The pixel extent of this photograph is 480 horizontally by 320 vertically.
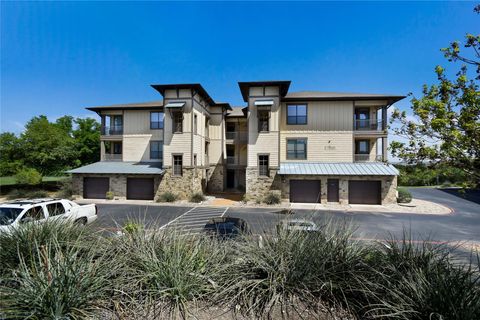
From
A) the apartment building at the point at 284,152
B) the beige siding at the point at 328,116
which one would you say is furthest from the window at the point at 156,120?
the beige siding at the point at 328,116

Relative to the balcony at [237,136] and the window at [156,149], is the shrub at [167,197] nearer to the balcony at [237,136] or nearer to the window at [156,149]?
the window at [156,149]

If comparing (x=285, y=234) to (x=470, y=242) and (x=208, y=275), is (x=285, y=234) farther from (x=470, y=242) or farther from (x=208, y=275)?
(x=470, y=242)

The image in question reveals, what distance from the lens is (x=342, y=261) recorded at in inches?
164

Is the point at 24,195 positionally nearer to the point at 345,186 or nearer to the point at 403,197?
the point at 345,186

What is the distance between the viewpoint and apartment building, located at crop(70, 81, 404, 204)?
20.0 metres

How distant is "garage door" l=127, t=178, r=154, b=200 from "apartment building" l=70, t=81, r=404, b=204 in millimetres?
105

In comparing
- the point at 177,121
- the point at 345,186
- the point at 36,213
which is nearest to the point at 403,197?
the point at 345,186

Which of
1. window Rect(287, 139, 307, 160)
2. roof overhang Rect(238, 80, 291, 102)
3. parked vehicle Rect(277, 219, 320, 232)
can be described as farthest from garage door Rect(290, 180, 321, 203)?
parked vehicle Rect(277, 219, 320, 232)

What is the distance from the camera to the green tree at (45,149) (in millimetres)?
24344

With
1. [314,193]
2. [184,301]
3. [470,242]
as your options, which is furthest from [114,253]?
[314,193]

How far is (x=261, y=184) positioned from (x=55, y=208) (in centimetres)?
1558

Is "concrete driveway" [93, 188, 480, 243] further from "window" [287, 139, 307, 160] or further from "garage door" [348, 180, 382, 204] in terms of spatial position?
"window" [287, 139, 307, 160]

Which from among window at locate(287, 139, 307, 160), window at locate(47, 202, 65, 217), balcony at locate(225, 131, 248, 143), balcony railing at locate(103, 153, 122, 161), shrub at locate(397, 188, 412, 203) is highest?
balcony at locate(225, 131, 248, 143)

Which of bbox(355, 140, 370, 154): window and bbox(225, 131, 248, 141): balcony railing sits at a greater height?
bbox(225, 131, 248, 141): balcony railing
